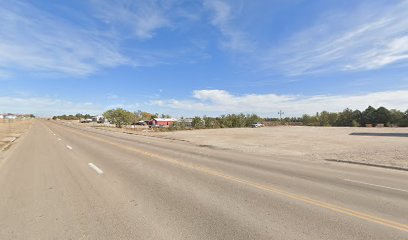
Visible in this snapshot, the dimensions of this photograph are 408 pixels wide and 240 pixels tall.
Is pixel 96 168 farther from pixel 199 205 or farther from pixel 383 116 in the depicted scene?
pixel 383 116

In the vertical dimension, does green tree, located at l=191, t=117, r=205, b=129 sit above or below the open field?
above

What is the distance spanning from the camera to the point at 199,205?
7434 millimetres

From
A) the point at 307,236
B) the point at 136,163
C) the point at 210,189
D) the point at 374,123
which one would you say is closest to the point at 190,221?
the point at 307,236

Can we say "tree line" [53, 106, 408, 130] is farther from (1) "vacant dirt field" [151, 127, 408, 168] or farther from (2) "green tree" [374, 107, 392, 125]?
(1) "vacant dirt field" [151, 127, 408, 168]

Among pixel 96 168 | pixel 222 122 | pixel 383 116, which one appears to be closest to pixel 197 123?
pixel 222 122

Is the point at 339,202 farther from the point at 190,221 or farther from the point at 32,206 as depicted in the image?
the point at 32,206

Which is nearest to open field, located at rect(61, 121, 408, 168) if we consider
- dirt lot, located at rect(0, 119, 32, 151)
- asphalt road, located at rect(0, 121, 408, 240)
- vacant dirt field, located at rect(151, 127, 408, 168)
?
vacant dirt field, located at rect(151, 127, 408, 168)

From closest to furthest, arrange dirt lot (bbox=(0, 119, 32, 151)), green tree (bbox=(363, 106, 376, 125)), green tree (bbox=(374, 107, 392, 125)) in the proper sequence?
1. dirt lot (bbox=(0, 119, 32, 151))
2. green tree (bbox=(374, 107, 392, 125))
3. green tree (bbox=(363, 106, 376, 125))

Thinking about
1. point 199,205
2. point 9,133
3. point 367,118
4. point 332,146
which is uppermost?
point 367,118

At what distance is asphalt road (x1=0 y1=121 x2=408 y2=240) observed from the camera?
18.8ft

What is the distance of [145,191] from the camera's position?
895 centimetres

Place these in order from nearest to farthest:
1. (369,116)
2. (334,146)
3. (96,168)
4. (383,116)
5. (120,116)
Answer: (96,168) < (334,146) < (383,116) < (369,116) < (120,116)

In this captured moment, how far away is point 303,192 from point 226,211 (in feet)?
10.5

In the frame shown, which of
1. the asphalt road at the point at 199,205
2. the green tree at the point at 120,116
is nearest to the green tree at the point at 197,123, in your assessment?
the green tree at the point at 120,116
